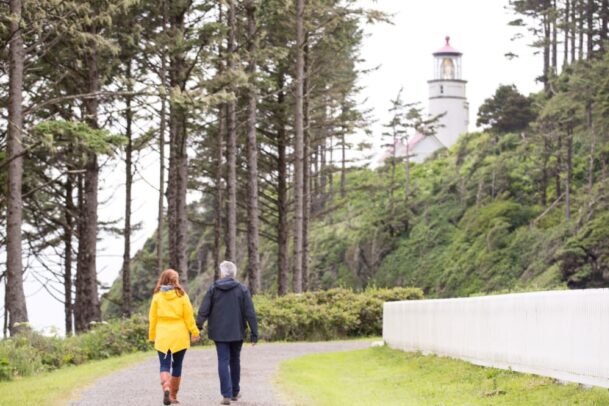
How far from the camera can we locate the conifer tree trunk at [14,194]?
2291 centimetres

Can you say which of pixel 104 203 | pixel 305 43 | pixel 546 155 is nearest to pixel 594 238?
pixel 546 155

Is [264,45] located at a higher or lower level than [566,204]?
higher

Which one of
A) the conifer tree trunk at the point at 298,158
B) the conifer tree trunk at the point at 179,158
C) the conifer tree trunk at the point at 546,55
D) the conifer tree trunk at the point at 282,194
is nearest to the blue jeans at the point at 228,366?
the conifer tree trunk at the point at 179,158

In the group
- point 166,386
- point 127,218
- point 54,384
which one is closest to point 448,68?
point 127,218

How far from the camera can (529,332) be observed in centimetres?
1451

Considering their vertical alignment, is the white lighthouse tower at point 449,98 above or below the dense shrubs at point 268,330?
above

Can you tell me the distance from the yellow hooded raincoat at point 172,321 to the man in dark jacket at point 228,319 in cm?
20

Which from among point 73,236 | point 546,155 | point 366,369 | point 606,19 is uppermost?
point 606,19

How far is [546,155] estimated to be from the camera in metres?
59.9

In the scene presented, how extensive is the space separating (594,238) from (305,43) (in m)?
16.6

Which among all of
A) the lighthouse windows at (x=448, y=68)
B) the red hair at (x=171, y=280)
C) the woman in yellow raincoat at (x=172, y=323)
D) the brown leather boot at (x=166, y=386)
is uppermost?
the lighthouse windows at (x=448, y=68)

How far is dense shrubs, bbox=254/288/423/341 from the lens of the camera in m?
29.8

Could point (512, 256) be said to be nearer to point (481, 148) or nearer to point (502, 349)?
point (481, 148)

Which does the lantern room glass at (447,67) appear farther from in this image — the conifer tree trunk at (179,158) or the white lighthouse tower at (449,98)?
the conifer tree trunk at (179,158)
